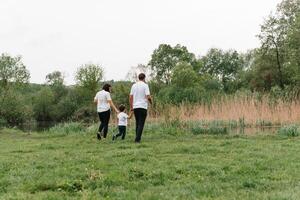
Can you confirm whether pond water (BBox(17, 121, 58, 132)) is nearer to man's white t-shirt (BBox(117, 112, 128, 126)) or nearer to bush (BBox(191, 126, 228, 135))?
bush (BBox(191, 126, 228, 135))

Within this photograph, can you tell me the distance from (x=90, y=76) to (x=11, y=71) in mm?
10455

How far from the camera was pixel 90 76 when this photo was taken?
6406 centimetres

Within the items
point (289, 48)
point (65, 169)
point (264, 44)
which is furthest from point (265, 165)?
point (264, 44)

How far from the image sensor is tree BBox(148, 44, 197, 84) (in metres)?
76.9

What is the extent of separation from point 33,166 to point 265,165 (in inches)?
165

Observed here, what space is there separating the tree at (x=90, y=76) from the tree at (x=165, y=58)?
520 inches

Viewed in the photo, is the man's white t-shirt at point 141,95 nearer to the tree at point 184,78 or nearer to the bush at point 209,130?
the bush at point 209,130

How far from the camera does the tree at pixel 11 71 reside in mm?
61625

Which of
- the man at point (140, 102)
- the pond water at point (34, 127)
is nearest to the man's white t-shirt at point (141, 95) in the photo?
the man at point (140, 102)

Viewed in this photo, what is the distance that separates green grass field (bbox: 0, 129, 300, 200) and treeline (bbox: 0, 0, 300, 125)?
12.0 metres

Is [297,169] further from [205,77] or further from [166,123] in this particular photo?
[205,77]

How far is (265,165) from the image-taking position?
8.21 meters

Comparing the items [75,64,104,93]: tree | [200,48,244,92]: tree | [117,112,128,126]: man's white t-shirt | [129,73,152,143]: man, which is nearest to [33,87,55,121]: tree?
[75,64,104,93]: tree

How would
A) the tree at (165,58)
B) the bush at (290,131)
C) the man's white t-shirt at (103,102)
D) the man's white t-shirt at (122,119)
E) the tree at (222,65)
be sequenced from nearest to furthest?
the man's white t-shirt at (122,119) < the man's white t-shirt at (103,102) < the bush at (290,131) < the tree at (165,58) < the tree at (222,65)
